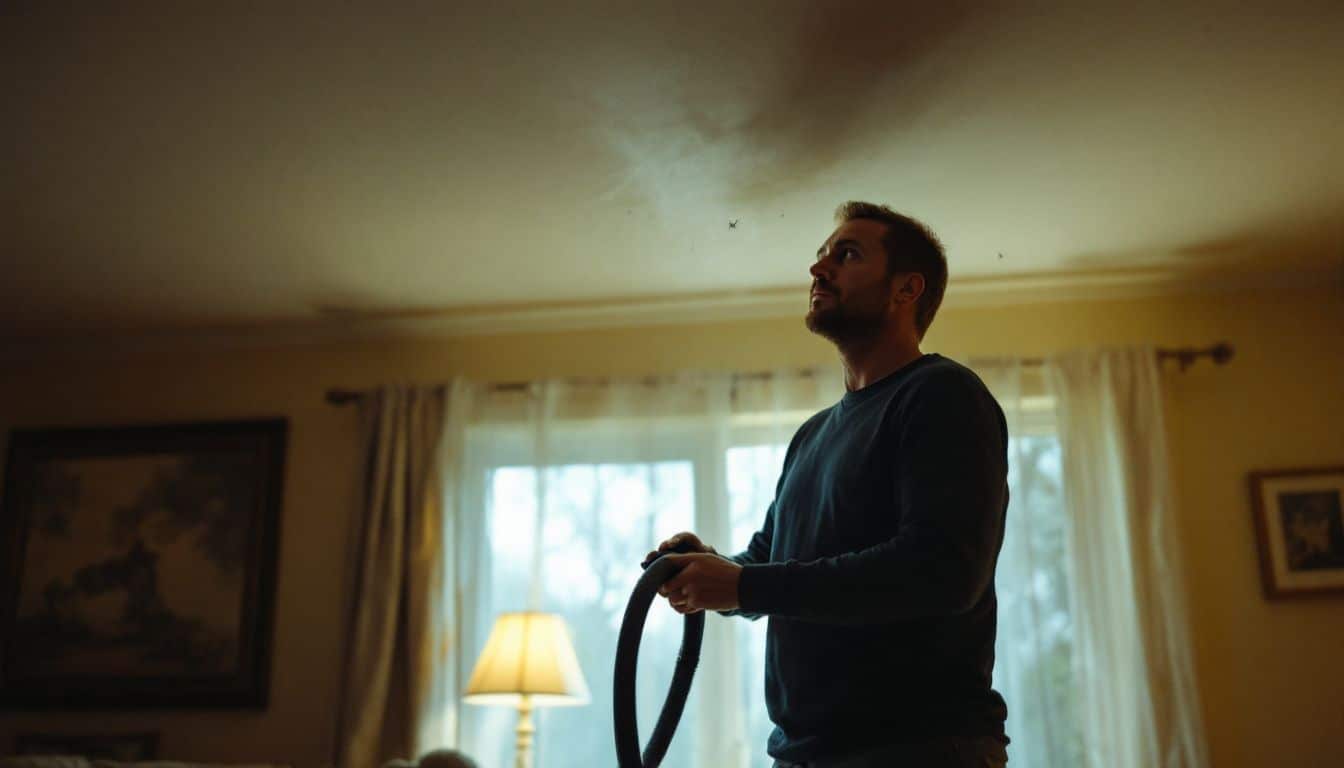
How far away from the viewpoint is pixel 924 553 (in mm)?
1335

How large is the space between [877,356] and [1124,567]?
7.97 feet

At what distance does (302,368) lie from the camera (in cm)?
459

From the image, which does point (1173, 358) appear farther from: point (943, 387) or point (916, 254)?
point (943, 387)

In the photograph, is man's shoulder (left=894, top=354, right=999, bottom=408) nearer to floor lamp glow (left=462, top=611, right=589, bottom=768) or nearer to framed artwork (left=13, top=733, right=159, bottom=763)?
floor lamp glow (left=462, top=611, right=589, bottom=768)

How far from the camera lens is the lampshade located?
361 cm

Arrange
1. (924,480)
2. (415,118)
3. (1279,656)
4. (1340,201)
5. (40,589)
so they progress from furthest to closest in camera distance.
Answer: (40,589) < (1279,656) < (1340,201) < (415,118) < (924,480)

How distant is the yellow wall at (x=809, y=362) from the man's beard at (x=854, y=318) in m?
2.47

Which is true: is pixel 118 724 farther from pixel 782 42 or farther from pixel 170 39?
pixel 782 42

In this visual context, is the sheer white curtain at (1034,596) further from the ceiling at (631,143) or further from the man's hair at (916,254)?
the man's hair at (916,254)

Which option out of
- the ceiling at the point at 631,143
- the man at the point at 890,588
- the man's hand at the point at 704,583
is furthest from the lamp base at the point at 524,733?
the man's hand at the point at 704,583

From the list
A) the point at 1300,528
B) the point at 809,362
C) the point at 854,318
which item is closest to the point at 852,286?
the point at 854,318

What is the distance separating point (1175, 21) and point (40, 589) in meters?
4.34

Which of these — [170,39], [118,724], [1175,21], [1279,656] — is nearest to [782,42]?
[1175,21]

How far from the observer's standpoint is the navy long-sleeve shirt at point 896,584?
1.34 m
